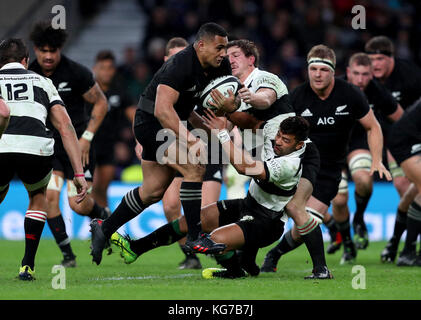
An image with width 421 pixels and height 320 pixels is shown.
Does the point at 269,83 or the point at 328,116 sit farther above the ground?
the point at 269,83

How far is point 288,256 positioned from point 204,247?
4004mm

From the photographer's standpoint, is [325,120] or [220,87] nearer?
[220,87]

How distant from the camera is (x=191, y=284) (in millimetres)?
6547

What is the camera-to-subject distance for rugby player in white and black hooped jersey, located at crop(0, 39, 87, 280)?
6559mm

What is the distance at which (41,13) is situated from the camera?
17.6 meters

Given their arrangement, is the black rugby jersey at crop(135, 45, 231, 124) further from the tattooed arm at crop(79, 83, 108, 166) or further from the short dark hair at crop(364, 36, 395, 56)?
the short dark hair at crop(364, 36, 395, 56)

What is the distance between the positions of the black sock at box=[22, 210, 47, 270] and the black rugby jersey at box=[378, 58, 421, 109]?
5.42 meters

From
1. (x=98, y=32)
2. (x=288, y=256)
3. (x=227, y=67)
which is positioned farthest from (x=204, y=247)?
(x=98, y=32)

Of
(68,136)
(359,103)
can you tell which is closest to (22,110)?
(68,136)

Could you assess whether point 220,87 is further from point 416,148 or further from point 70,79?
point 416,148

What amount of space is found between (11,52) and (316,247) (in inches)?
119

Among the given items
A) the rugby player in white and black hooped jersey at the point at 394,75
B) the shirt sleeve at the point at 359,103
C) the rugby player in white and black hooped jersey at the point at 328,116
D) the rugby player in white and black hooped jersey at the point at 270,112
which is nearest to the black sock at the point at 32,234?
the rugby player in white and black hooped jersey at the point at 270,112

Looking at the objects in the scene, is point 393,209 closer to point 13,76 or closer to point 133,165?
point 133,165

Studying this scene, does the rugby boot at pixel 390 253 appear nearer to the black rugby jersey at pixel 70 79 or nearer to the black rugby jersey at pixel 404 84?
the black rugby jersey at pixel 404 84
